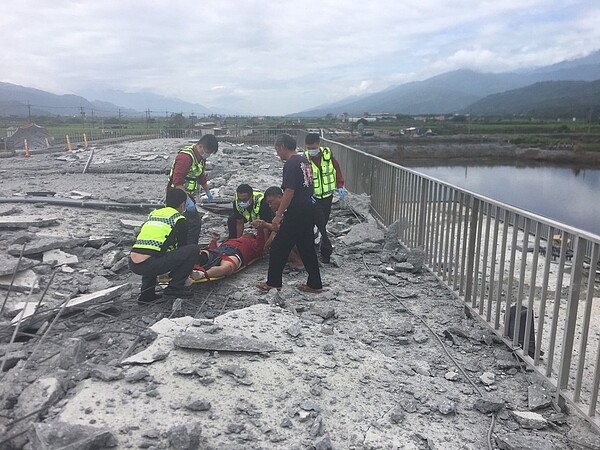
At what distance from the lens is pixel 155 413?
3062 millimetres

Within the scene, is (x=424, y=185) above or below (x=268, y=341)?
above

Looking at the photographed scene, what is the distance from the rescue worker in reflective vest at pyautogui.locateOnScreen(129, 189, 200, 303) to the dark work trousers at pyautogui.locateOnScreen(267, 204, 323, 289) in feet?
2.88

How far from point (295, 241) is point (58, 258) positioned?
293 cm

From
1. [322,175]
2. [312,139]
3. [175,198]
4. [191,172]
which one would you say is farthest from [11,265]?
[312,139]

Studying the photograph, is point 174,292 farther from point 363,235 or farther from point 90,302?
point 363,235

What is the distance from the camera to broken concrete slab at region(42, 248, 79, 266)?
611 cm

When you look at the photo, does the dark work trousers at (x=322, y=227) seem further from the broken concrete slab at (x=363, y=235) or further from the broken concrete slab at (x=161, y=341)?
the broken concrete slab at (x=161, y=341)

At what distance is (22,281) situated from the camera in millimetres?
5258

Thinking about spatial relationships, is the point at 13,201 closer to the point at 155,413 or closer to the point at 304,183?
the point at 304,183

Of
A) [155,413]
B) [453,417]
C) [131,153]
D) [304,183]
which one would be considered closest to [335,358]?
[453,417]

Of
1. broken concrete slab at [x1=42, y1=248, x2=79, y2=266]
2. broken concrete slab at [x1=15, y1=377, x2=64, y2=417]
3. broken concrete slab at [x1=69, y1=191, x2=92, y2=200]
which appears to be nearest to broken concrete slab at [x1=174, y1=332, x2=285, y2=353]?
broken concrete slab at [x1=15, y1=377, x2=64, y2=417]

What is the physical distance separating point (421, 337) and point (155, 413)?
251cm

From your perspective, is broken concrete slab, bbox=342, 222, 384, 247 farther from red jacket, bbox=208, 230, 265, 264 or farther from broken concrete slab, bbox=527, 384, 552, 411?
broken concrete slab, bbox=527, 384, 552, 411

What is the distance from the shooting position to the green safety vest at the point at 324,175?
6.90 m
